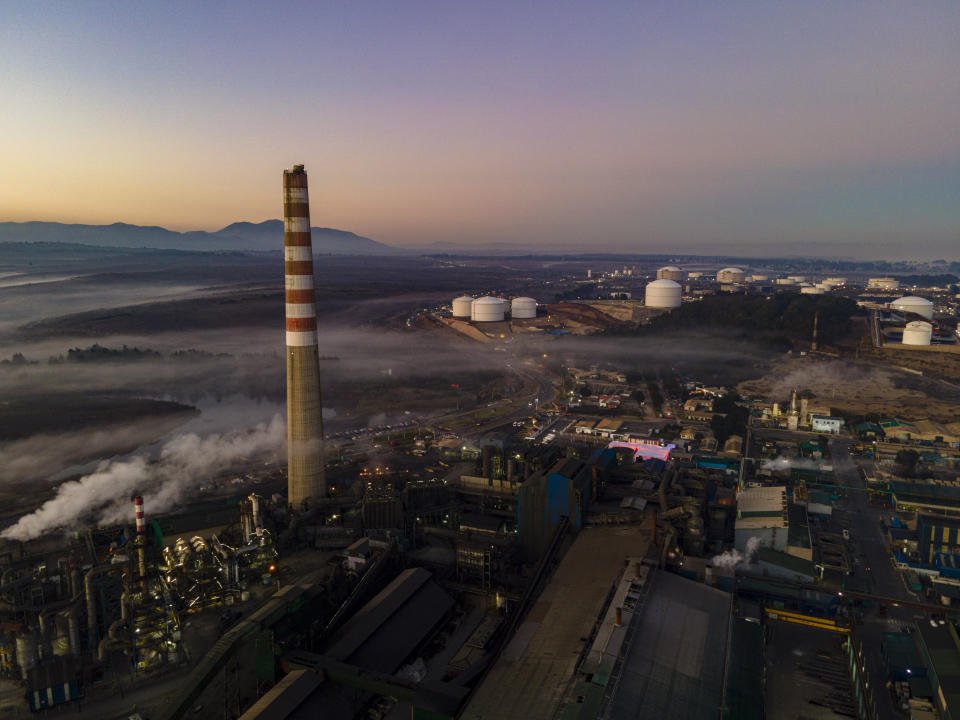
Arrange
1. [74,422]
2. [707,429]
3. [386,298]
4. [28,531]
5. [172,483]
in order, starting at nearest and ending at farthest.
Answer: [28,531] → [172,483] → [74,422] → [707,429] → [386,298]

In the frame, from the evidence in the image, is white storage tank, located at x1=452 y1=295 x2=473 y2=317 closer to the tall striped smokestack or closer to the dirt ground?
the dirt ground

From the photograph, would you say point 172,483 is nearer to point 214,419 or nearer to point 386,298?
point 214,419

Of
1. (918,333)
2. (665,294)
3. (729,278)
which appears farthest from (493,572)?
(729,278)

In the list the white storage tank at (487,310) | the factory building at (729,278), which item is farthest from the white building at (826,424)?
the factory building at (729,278)

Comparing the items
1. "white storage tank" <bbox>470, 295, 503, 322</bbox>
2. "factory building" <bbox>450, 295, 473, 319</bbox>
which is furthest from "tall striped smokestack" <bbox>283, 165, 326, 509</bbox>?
"factory building" <bbox>450, 295, 473, 319</bbox>

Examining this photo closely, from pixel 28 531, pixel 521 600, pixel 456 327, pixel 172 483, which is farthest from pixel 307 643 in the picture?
pixel 456 327

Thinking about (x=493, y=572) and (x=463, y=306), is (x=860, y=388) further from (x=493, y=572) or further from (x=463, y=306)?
(x=463, y=306)
